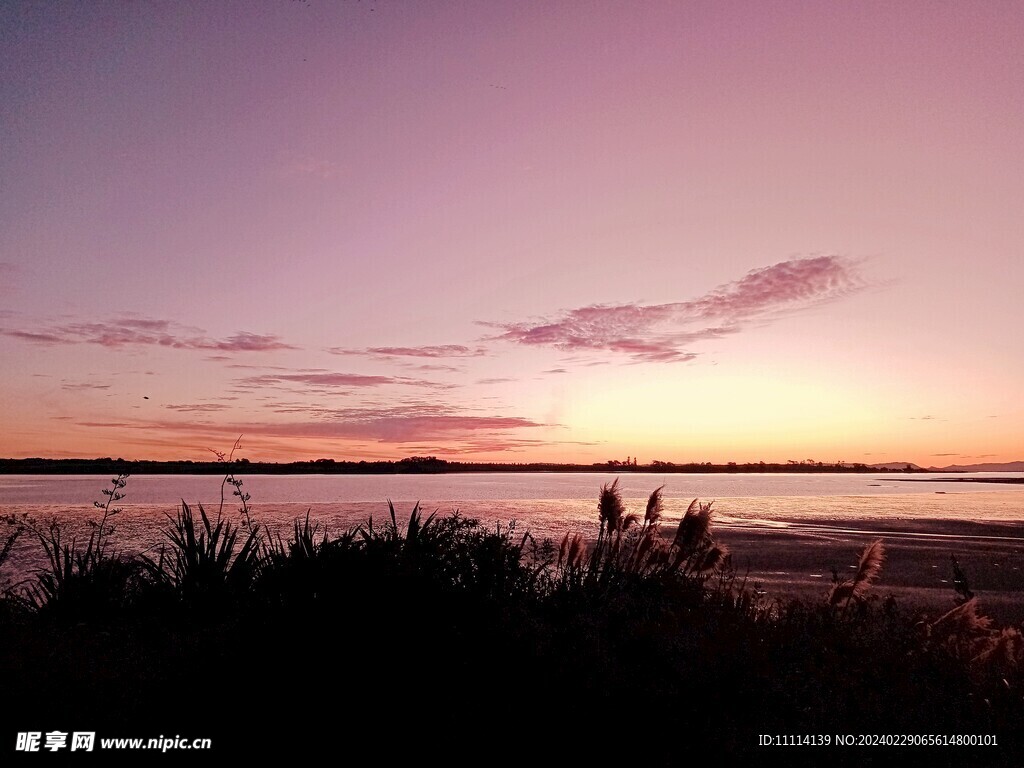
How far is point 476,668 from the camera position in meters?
5.43

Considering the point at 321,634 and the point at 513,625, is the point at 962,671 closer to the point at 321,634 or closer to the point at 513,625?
the point at 513,625

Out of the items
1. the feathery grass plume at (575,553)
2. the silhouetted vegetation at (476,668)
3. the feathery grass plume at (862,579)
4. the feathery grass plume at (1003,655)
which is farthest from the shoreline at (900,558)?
the silhouetted vegetation at (476,668)

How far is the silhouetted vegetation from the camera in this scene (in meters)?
4.64

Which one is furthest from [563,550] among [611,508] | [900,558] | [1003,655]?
[900,558]

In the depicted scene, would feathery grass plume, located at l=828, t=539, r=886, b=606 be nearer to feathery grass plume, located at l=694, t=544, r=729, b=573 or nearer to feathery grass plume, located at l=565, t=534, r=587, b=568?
feathery grass plume, located at l=694, t=544, r=729, b=573


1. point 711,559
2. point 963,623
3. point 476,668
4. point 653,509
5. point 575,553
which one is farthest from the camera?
point 653,509

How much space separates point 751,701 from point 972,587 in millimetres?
13311

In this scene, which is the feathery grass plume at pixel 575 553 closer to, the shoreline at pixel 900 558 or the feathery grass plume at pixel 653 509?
the feathery grass plume at pixel 653 509

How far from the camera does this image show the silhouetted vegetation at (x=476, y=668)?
15.2 feet

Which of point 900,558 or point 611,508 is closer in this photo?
point 611,508

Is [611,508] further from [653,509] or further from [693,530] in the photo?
[693,530]

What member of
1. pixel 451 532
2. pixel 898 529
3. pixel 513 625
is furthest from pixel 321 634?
pixel 898 529

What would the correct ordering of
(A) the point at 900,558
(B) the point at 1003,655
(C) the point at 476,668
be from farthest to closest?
1. (A) the point at 900,558
2. (B) the point at 1003,655
3. (C) the point at 476,668

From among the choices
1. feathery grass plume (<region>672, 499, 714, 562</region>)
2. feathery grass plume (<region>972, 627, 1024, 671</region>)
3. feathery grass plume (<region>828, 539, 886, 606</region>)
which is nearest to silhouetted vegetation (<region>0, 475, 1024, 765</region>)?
feathery grass plume (<region>972, 627, 1024, 671</region>)
